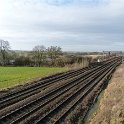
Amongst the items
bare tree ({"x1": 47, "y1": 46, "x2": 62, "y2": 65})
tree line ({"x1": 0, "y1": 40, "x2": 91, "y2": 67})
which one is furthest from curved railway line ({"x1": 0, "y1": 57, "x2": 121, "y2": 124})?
bare tree ({"x1": 47, "y1": 46, "x2": 62, "y2": 65})

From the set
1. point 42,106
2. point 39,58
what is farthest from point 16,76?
point 39,58

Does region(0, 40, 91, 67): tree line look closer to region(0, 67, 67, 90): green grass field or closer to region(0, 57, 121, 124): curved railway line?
region(0, 67, 67, 90): green grass field

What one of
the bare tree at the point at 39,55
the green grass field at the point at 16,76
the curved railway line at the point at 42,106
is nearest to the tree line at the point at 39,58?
the bare tree at the point at 39,55

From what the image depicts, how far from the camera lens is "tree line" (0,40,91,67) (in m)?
113

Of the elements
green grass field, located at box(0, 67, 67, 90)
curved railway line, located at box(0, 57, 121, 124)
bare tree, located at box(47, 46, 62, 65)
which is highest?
bare tree, located at box(47, 46, 62, 65)

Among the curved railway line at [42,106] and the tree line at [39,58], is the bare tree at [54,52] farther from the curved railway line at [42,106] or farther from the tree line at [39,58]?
the curved railway line at [42,106]

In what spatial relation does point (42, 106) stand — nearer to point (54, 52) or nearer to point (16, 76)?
point (16, 76)

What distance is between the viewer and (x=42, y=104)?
29891 mm

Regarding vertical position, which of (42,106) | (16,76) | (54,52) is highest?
(54,52)

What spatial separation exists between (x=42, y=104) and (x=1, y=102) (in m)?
3.89

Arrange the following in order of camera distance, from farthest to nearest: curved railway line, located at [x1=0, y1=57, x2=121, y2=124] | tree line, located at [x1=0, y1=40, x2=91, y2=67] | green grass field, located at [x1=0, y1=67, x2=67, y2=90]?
1. tree line, located at [x1=0, y1=40, x2=91, y2=67]
2. green grass field, located at [x1=0, y1=67, x2=67, y2=90]
3. curved railway line, located at [x1=0, y1=57, x2=121, y2=124]

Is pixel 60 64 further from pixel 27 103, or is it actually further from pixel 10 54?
pixel 27 103

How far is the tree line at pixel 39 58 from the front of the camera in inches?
4461

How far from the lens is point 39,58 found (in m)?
120
